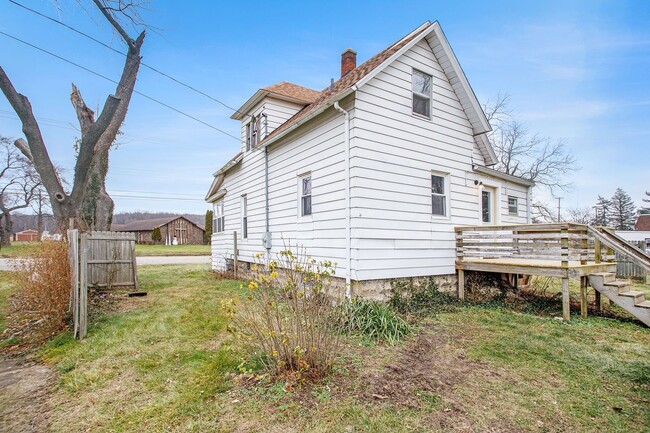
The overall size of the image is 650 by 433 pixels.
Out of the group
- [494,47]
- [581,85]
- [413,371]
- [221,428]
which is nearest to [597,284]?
[413,371]

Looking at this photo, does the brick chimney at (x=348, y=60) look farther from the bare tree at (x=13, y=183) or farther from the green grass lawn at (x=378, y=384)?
the bare tree at (x=13, y=183)

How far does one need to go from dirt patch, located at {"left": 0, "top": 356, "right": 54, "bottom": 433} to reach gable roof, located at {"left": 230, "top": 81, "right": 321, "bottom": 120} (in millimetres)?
8943

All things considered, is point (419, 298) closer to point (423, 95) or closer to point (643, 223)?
point (423, 95)

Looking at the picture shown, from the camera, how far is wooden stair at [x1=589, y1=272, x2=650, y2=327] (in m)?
5.79

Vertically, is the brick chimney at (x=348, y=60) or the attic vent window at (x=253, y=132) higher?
the brick chimney at (x=348, y=60)

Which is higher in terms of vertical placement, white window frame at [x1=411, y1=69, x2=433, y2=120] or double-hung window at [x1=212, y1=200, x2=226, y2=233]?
white window frame at [x1=411, y1=69, x2=433, y2=120]

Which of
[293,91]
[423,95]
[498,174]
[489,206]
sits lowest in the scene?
[489,206]

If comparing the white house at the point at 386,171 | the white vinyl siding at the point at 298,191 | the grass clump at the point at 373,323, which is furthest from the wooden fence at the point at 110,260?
the grass clump at the point at 373,323

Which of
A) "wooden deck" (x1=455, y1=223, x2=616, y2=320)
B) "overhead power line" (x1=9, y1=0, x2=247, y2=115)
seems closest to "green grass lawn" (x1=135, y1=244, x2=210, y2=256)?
"overhead power line" (x1=9, y1=0, x2=247, y2=115)

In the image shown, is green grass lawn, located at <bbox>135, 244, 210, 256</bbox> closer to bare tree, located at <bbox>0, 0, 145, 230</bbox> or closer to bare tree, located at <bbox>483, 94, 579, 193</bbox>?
bare tree, located at <bbox>0, 0, 145, 230</bbox>

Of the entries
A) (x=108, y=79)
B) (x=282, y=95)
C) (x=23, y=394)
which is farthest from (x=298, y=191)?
(x=108, y=79)

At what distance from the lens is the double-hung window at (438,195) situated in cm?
804

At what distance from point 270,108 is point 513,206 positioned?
30.1ft

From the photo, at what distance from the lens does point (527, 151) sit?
2466 centimetres
